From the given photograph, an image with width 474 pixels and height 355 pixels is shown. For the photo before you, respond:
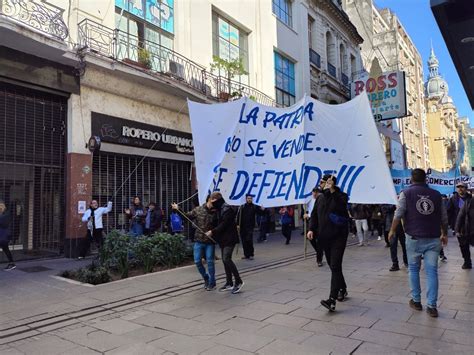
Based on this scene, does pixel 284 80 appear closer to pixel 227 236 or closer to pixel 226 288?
pixel 227 236

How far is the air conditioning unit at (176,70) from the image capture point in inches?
543

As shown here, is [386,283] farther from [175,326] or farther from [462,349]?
[175,326]

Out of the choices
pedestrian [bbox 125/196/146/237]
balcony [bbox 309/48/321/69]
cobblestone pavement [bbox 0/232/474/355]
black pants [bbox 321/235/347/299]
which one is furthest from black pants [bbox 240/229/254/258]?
balcony [bbox 309/48/321/69]

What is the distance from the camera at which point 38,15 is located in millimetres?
10211

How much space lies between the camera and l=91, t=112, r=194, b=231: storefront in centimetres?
1229

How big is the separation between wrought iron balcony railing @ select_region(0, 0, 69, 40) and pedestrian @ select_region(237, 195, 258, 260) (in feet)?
21.4

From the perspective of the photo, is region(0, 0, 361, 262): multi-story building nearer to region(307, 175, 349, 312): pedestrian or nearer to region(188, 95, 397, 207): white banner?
region(188, 95, 397, 207): white banner

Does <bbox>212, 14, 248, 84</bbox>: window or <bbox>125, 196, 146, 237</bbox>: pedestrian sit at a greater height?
<bbox>212, 14, 248, 84</bbox>: window

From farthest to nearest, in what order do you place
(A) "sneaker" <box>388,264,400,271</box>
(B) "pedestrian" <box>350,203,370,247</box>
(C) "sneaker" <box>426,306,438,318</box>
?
1. (B) "pedestrian" <box>350,203,370,247</box>
2. (A) "sneaker" <box>388,264,400,271</box>
3. (C) "sneaker" <box>426,306,438,318</box>

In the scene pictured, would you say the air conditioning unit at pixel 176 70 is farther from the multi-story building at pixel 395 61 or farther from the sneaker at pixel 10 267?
the multi-story building at pixel 395 61

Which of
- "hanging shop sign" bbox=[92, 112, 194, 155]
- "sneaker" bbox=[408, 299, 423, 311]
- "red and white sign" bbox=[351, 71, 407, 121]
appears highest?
"red and white sign" bbox=[351, 71, 407, 121]

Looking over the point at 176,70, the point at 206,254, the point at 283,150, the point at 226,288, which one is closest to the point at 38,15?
the point at 176,70

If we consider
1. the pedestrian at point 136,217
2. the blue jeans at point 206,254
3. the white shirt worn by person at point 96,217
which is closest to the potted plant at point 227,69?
the pedestrian at point 136,217

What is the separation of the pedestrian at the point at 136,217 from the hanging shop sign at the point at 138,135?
1.85 metres
